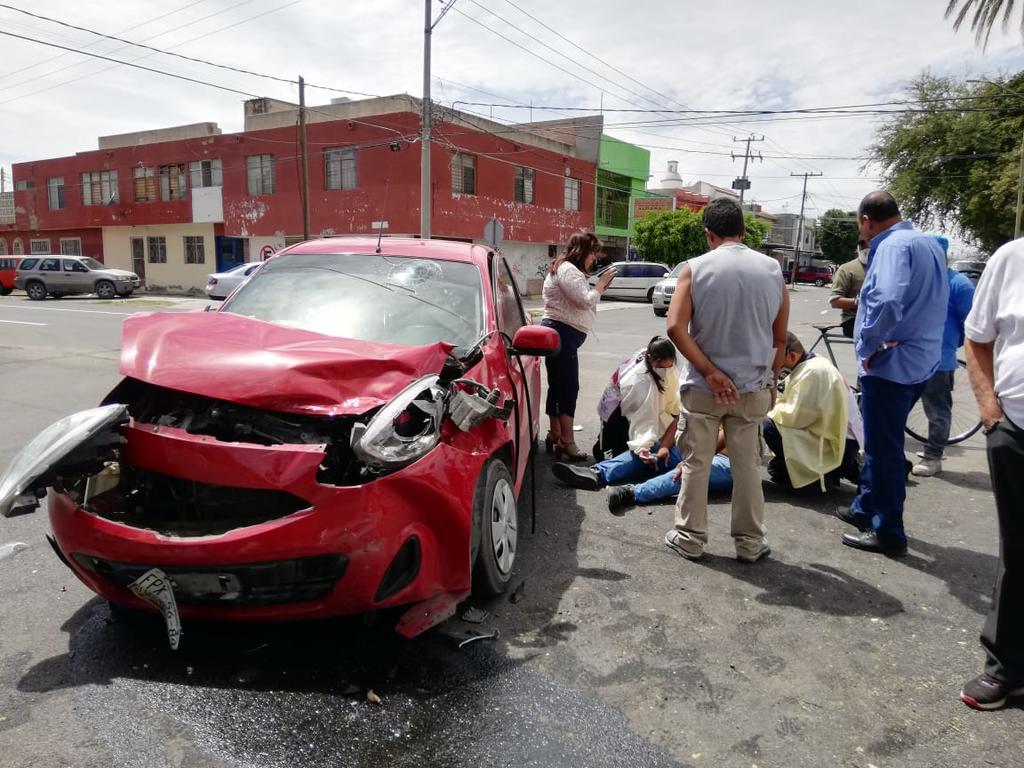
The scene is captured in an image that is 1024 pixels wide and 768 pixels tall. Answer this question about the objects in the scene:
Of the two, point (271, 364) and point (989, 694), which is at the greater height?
point (271, 364)

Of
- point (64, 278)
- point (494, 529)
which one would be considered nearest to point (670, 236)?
point (64, 278)

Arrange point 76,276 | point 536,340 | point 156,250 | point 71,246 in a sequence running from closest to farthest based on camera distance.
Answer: point 536,340
point 76,276
point 156,250
point 71,246

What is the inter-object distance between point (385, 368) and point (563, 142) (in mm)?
38542

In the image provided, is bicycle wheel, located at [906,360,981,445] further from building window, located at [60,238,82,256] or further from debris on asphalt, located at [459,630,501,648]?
building window, located at [60,238,82,256]

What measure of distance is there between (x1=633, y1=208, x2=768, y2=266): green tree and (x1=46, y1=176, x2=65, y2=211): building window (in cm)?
2994

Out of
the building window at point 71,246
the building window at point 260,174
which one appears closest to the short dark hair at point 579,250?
the building window at point 260,174

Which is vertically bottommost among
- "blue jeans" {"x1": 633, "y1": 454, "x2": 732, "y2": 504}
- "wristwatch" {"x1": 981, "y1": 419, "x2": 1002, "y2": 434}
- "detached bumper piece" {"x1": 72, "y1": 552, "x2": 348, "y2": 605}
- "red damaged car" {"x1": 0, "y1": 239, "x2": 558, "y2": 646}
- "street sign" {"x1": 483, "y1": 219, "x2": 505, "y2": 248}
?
"blue jeans" {"x1": 633, "y1": 454, "x2": 732, "y2": 504}

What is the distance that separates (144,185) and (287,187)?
9.19 meters

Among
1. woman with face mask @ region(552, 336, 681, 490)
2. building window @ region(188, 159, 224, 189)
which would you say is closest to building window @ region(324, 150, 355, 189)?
building window @ region(188, 159, 224, 189)

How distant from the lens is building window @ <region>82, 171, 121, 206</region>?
35.0 m

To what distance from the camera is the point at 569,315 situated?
5.59m

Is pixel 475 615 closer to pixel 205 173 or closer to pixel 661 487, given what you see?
pixel 661 487

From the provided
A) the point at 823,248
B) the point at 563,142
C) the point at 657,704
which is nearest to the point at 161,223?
the point at 563,142

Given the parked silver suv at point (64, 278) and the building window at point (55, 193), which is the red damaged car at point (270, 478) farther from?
the building window at point (55, 193)
